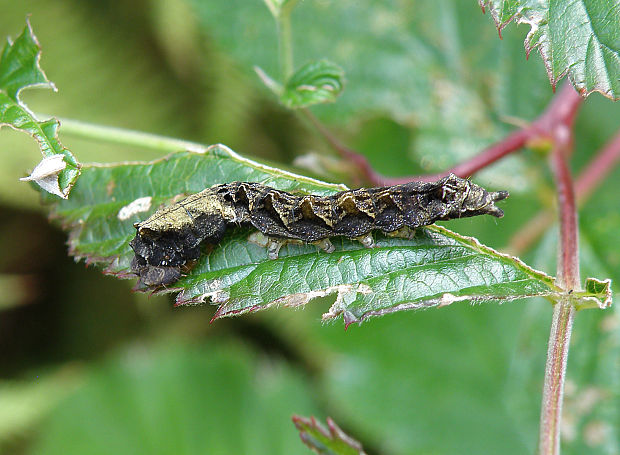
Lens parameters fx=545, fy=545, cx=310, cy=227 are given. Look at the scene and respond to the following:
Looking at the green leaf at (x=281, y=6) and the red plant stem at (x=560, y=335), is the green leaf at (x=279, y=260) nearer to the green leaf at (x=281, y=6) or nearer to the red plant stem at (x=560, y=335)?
the red plant stem at (x=560, y=335)

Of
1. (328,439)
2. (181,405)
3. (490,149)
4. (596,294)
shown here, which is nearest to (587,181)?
(490,149)

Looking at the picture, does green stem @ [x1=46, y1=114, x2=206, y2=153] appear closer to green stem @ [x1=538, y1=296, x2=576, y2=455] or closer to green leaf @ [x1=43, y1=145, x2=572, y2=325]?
green leaf @ [x1=43, y1=145, x2=572, y2=325]

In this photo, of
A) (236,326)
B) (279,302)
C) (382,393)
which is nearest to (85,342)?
(236,326)

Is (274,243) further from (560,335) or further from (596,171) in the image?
(596,171)

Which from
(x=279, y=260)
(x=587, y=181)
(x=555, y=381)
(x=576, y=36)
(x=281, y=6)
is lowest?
(x=555, y=381)

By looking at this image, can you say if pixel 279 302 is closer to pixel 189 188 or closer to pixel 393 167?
pixel 189 188

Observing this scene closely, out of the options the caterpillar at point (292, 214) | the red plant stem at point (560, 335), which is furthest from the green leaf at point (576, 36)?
the caterpillar at point (292, 214)

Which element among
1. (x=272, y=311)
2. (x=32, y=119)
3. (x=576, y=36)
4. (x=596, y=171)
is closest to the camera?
(x=576, y=36)

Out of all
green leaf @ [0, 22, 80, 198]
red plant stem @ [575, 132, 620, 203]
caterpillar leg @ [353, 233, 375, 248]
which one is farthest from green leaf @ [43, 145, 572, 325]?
red plant stem @ [575, 132, 620, 203]
